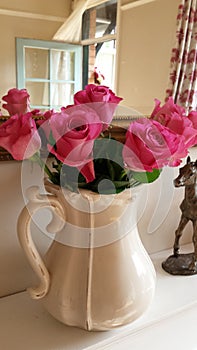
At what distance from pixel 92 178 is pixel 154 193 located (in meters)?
0.42

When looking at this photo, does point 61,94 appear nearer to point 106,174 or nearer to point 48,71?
point 48,71

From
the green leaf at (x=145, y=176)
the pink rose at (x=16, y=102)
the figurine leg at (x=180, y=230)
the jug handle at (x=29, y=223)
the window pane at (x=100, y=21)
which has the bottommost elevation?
the figurine leg at (x=180, y=230)

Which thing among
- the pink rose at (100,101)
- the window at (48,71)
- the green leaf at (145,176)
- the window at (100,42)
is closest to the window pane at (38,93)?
the window at (48,71)

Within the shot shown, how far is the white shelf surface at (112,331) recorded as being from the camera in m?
0.56

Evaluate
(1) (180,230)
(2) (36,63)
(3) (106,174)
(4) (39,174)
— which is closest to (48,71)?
(2) (36,63)

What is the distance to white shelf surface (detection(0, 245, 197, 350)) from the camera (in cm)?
56

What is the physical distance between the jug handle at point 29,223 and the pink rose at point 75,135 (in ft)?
0.37

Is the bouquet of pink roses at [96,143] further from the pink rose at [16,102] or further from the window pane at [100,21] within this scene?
the window pane at [100,21]

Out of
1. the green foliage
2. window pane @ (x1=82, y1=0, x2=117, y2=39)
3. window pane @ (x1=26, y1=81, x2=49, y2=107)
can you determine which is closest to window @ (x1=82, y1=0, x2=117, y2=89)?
window pane @ (x1=82, y1=0, x2=117, y2=39)

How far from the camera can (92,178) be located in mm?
478

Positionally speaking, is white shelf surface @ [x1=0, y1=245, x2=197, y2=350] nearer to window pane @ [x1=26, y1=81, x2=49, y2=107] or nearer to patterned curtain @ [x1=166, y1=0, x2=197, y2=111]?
window pane @ [x1=26, y1=81, x2=49, y2=107]

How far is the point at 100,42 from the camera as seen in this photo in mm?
805

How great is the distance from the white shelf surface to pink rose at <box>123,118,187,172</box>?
327 millimetres

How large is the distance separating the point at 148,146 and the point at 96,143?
90 mm
